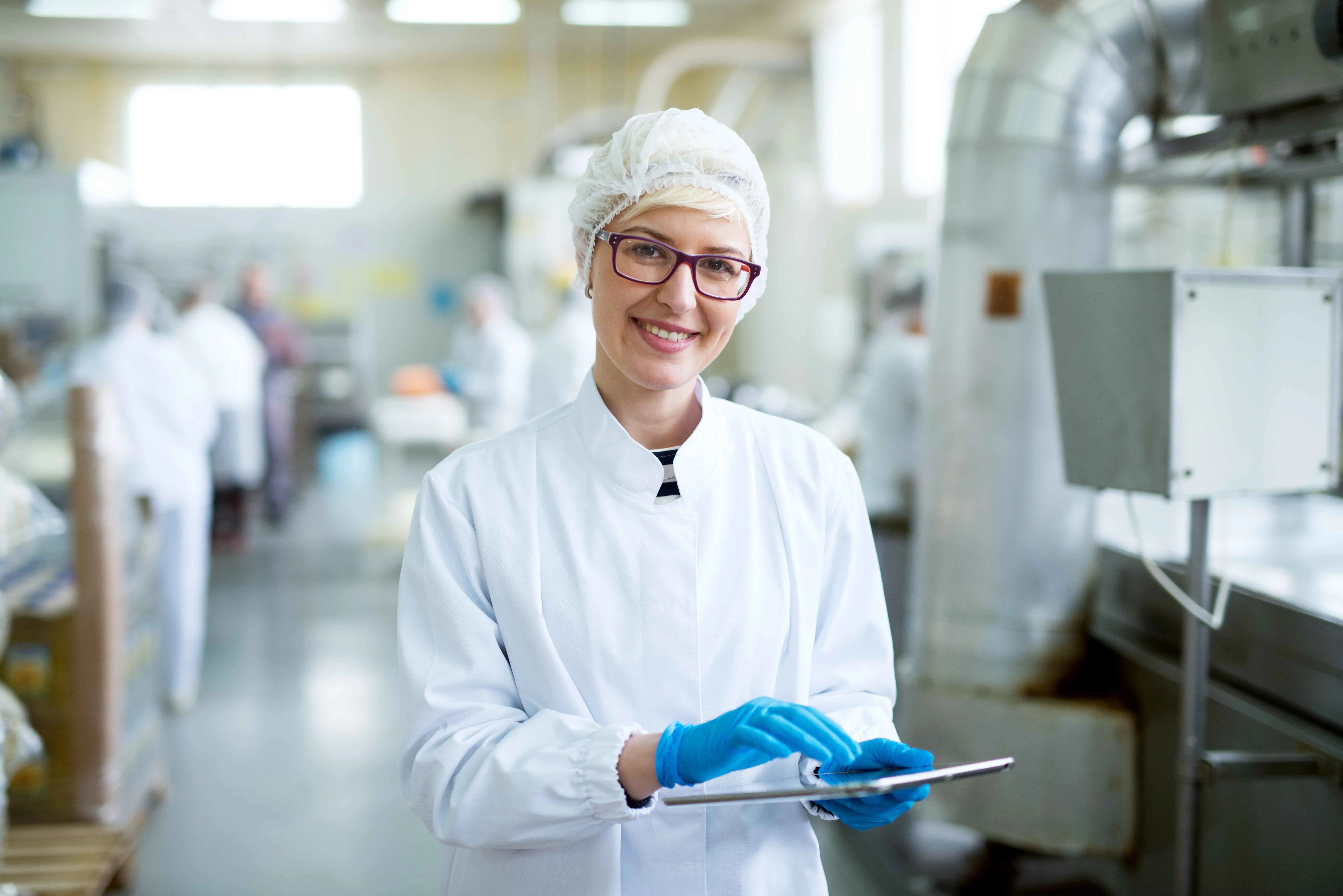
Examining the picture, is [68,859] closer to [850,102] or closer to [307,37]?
[850,102]

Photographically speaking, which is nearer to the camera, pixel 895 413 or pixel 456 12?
pixel 895 413

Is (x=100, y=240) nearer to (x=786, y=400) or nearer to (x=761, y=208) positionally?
(x=786, y=400)

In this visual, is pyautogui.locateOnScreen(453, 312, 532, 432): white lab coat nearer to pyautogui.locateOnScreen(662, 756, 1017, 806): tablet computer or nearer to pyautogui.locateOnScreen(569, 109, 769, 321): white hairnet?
pyautogui.locateOnScreen(569, 109, 769, 321): white hairnet

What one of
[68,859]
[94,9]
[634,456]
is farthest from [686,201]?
[94,9]

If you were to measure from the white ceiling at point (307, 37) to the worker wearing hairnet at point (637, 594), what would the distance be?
7.66 meters

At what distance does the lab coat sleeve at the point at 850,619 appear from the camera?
1.22 meters

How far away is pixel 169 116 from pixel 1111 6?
33.9 feet

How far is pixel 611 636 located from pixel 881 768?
32 cm

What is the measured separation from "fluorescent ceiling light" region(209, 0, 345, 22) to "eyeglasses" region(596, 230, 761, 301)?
7599 mm

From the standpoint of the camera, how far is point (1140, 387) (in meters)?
1.77

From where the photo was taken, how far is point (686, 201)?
110 cm

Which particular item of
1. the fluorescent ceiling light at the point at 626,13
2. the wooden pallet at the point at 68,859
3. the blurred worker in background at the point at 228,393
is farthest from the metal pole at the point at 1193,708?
the fluorescent ceiling light at the point at 626,13

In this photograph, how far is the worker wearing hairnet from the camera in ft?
3.51

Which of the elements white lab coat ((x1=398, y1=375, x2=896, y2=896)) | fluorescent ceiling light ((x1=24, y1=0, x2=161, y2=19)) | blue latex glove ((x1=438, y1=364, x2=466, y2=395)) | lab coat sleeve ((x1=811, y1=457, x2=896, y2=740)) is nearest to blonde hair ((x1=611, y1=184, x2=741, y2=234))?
white lab coat ((x1=398, y1=375, x2=896, y2=896))
